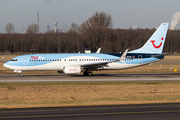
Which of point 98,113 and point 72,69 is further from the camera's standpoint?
point 72,69

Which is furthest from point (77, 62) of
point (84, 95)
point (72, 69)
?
point (84, 95)

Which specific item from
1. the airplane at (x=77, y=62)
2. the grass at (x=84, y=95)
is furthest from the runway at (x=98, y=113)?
the airplane at (x=77, y=62)

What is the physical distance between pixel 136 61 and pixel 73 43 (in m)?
95.5

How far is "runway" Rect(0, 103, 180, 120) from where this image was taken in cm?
1509

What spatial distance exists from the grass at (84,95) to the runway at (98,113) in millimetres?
2022

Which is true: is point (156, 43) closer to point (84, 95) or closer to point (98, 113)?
point (84, 95)

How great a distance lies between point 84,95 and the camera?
80.1 ft

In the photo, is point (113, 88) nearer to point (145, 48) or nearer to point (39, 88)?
point (39, 88)

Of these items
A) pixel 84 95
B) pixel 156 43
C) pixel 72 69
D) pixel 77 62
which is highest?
pixel 156 43

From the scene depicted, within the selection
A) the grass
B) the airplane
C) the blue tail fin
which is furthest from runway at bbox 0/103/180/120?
the blue tail fin

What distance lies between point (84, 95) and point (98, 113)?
321 inches

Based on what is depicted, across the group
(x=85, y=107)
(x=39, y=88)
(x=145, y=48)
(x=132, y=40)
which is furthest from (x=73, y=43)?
(x=85, y=107)

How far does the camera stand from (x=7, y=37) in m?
138

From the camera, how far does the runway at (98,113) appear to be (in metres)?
15.1
